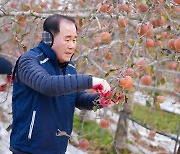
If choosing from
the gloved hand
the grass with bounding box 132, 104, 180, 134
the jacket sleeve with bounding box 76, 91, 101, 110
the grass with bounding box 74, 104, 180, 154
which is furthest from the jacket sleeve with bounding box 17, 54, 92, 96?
the grass with bounding box 132, 104, 180, 134

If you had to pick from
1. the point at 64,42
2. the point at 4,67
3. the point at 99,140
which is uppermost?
the point at 64,42

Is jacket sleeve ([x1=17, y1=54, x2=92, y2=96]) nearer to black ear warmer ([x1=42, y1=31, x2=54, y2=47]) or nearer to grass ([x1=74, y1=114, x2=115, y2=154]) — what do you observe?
black ear warmer ([x1=42, y1=31, x2=54, y2=47])

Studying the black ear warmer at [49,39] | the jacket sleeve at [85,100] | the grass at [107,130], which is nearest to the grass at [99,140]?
the grass at [107,130]

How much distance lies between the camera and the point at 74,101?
2135 mm

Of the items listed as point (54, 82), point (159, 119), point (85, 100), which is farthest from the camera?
point (159, 119)

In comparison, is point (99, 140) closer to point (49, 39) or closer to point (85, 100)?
point (85, 100)

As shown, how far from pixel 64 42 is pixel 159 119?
7.07 meters

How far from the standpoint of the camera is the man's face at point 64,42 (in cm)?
194

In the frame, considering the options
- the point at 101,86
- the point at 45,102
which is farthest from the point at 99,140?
the point at 101,86

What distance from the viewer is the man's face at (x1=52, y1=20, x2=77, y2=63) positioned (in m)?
1.94

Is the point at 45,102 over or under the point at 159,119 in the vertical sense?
over

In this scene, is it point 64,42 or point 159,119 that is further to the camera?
point 159,119

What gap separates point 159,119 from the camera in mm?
8680

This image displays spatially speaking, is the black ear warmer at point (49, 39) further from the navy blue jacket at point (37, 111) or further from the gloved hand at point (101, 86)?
the gloved hand at point (101, 86)
